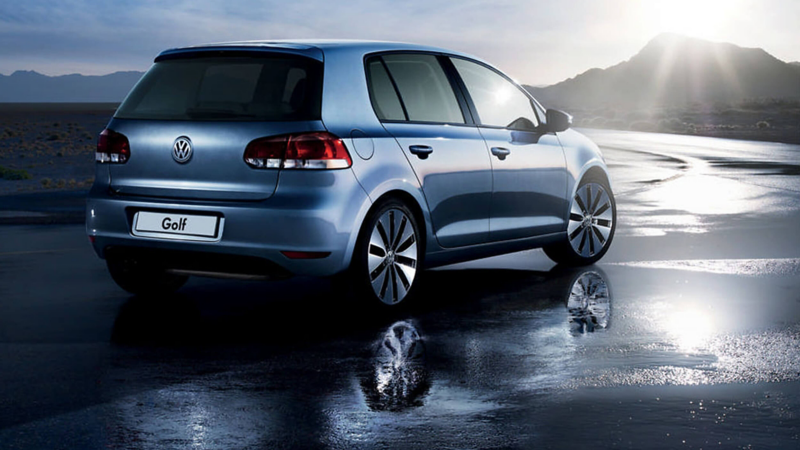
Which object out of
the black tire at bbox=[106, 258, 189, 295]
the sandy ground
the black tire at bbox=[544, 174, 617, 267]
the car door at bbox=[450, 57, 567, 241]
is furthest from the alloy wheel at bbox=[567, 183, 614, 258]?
the sandy ground

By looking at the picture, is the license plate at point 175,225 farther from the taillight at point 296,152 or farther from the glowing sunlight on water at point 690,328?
the glowing sunlight on water at point 690,328

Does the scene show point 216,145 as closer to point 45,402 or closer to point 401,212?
point 401,212

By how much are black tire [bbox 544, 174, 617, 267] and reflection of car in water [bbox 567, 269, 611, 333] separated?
11.0 inches

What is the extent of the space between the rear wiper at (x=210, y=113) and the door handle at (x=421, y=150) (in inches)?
46.9

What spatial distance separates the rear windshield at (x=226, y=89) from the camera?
762 cm

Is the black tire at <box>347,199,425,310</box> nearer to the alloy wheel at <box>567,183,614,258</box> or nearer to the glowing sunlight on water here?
the glowing sunlight on water

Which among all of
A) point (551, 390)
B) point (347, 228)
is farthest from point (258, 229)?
point (551, 390)

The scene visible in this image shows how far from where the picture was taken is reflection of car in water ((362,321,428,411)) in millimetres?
5699

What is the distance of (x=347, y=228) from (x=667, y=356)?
2155mm

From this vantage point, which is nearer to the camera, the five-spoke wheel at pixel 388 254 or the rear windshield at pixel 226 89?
the rear windshield at pixel 226 89

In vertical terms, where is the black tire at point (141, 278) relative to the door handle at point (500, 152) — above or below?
below

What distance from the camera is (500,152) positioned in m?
9.18

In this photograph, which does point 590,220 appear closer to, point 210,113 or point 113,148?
point 210,113

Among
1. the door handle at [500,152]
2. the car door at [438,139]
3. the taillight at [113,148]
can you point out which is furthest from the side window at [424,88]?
the taillight at [113,148]
